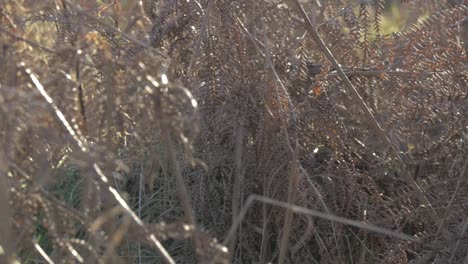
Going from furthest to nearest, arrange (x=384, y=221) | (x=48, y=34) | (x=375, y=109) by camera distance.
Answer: (x=48, y=34) < (x=375, y=109) < (x=384, y=221)

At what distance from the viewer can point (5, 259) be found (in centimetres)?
162

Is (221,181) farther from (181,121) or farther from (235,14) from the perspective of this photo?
(181,121)

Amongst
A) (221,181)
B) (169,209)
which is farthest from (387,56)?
(169,209)

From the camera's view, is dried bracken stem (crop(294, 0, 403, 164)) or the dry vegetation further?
the dry vegetation

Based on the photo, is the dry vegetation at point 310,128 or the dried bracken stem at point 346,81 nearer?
the dried bracken stem at point 346,81

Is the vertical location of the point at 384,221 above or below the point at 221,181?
below

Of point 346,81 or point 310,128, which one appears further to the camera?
point 310,128

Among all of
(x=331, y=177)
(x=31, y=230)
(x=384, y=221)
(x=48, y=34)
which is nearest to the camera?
(x=31, y=230)

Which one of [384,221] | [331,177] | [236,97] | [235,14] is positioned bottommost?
[384,221]

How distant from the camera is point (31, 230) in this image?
5.75 ft

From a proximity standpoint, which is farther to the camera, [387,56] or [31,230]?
[387,56]

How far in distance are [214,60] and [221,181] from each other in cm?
50

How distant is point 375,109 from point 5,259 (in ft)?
6.29

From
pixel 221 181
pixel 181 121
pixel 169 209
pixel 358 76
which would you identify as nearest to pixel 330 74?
pixel 358 76
